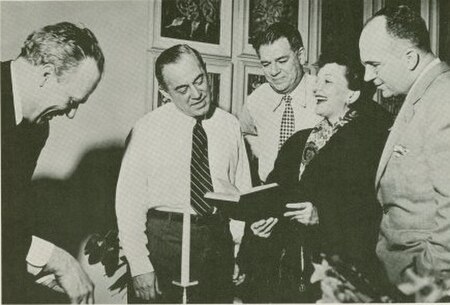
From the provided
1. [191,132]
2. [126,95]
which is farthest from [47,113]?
[191,132]

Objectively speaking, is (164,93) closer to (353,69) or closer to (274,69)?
(274,69)

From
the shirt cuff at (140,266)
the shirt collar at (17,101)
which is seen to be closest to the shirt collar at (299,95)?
the shirt cuff at (140,266)

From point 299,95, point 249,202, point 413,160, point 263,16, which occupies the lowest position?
point 249,202

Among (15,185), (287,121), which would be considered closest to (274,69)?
(287,121)

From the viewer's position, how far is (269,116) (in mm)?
2799

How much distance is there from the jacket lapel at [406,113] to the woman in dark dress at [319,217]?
0.20ft

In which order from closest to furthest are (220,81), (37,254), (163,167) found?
(37,254), (163,167), (220,81)

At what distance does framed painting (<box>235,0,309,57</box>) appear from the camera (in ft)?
9.20

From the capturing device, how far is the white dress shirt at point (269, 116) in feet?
9.11

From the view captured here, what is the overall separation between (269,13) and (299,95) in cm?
45

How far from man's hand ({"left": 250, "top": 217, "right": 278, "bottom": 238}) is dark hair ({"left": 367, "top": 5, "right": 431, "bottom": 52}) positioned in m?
1.09

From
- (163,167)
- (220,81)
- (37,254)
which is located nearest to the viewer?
(37,254)

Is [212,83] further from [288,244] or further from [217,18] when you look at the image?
[288,244]

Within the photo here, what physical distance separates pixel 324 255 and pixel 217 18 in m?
1.27
